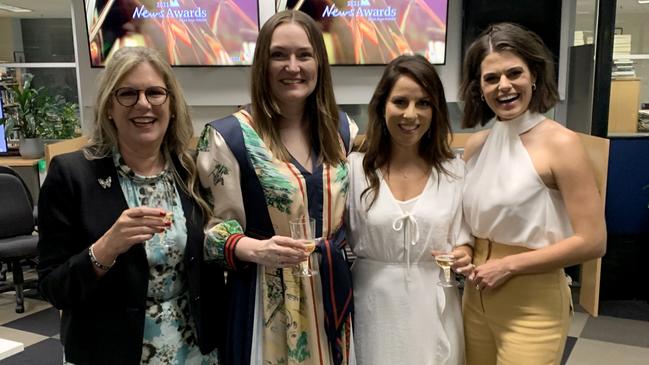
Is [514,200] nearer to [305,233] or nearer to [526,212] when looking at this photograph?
[526,212]

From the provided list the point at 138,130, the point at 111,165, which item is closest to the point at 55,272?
the point at 111,165

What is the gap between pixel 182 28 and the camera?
4.66 metres

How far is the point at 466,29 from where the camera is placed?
462 cm

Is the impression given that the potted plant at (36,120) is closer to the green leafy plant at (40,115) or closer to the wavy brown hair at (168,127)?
the green leafy plant at (40,115)

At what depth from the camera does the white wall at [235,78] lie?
15.5 ft

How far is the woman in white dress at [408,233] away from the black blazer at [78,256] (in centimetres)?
69

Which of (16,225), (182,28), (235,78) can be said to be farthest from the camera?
(235,78)

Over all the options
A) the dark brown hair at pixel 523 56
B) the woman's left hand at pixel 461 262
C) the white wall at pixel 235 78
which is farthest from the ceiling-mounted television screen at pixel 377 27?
the woman's left hand at pixel 461 262

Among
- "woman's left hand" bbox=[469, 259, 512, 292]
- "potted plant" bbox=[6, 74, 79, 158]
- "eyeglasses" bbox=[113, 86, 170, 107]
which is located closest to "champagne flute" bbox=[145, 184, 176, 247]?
"eyeglasses" bbox=[113, 86, 170, 107]

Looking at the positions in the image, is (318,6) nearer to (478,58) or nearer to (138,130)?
(478,58)

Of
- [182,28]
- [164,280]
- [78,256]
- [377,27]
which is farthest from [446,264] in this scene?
[182,28]

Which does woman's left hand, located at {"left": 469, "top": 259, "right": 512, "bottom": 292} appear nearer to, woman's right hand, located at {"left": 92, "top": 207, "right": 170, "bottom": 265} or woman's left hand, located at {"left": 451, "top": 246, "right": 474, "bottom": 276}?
woman's left hand, located at {"left": 451, "top": 246, "right": 474, "bottom": 276}

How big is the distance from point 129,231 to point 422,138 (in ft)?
3.27

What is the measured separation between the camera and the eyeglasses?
59.6 inches
